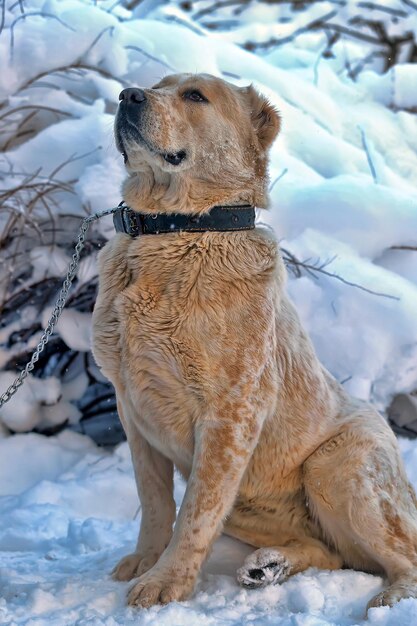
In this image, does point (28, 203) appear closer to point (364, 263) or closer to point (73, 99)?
point (73, 99)

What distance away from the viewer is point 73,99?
5.91 meters

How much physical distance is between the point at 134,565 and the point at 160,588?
0.36 meters

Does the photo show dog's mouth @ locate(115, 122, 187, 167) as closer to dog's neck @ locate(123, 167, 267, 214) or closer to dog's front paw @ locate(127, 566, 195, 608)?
dog's neck @ locate(123, 167, 267, 214)

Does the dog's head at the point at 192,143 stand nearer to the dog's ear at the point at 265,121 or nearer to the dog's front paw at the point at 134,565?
the dog's ear at the point at 265,121

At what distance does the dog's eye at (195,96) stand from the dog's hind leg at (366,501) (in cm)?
143

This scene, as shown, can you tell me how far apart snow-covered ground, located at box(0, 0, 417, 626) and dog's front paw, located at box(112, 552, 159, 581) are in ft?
0.32

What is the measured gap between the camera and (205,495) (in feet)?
9.55

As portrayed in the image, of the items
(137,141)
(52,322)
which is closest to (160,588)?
(52,322)

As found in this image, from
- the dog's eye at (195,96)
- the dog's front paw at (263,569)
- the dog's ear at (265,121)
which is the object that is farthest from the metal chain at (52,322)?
the dog's front paw at (263,569)

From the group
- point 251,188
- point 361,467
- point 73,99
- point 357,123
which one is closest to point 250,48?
point 357,123

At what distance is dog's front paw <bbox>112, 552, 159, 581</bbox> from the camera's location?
3.11 metres

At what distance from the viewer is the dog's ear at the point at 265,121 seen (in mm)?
3379

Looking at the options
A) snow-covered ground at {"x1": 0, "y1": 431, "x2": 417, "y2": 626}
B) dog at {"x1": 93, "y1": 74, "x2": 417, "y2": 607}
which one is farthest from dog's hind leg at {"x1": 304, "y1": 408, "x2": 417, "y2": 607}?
snow-covered ground at {"x1": 0, "y1": 431, "x2": 417, "y2": 626}

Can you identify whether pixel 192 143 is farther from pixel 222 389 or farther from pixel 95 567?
pixel 95 567
